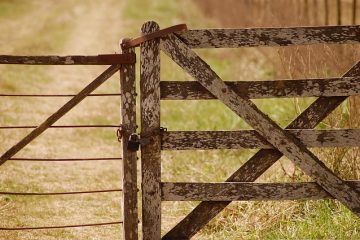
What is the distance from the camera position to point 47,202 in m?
6.63

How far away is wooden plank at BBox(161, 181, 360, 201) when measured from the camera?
4.58 m

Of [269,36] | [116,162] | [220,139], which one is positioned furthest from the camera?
[116,162]

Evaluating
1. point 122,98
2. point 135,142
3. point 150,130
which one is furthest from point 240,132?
point 122,98

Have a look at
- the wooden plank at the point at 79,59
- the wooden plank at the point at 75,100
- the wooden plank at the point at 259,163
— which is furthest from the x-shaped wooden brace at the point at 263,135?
the wooden plank at the point at 75,100

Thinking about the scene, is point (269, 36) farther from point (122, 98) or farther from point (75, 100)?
point (75, 100)

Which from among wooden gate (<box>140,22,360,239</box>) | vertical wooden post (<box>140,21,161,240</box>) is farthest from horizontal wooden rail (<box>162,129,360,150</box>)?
vertical wooden post (<box>140,21,161,240</box>)

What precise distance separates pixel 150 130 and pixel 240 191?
2.79ft

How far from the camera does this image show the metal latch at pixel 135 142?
4.40 m

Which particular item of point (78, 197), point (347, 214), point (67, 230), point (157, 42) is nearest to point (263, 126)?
point (157, 42)

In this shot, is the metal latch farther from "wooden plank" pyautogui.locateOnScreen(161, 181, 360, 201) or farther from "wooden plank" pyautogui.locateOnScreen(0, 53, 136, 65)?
"wooden plank" pyautogui.locateOnScreen(0, 53, 136, 65)

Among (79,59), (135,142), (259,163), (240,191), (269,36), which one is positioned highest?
(269,36)

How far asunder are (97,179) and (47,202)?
917 millimetres

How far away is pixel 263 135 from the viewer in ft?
14.6

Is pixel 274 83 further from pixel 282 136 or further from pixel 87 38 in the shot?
pixel 87 38
